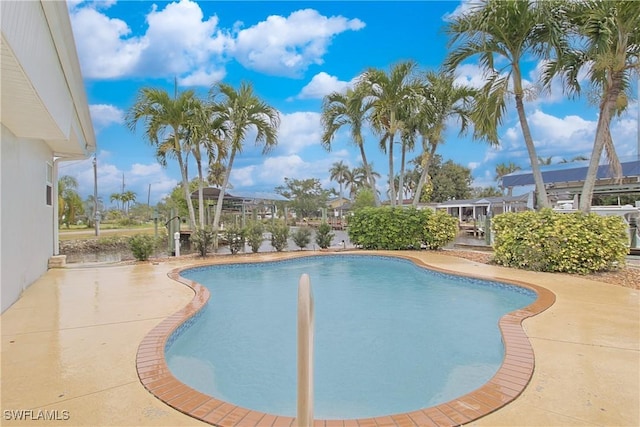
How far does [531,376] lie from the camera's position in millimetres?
2953

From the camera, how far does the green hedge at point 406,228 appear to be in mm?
12562

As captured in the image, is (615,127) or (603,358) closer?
(603,358)

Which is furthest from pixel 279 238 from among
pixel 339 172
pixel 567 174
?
pixel 339 172

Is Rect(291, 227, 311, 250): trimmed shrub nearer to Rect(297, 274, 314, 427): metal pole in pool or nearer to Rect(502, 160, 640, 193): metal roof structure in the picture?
Rect(502, 160, 640, 193): metal roof structure

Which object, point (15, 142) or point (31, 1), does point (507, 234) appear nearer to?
point (31, 1)

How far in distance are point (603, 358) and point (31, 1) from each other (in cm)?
647

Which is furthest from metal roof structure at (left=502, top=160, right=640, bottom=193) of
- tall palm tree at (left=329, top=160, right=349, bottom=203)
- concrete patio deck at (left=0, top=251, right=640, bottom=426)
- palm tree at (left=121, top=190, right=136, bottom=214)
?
palm tree at (left=121, top=190, right=136, bottom=214)

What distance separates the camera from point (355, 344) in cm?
468

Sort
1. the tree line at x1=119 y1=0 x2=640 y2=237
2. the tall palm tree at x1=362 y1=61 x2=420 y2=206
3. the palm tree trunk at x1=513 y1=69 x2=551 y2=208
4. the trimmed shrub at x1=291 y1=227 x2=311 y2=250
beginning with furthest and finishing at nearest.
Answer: the trimmed shrub at x1=291 y1=227 x2=311 y2=250, the tall palm tree at x1=362 y1=61 x2=420 y2=206, the palm tree trunk at x1=513 y1=69 x2=551 y2=208, the tree line at x1=119 y1=0 x2=640 y2=237

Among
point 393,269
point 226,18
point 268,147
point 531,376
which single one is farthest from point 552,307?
point 226,18

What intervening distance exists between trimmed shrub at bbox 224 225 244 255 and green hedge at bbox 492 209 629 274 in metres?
8.07

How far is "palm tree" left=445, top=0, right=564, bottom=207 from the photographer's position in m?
7.79

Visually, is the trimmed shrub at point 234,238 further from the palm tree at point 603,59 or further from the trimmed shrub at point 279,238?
the palm tree at point 603,59
